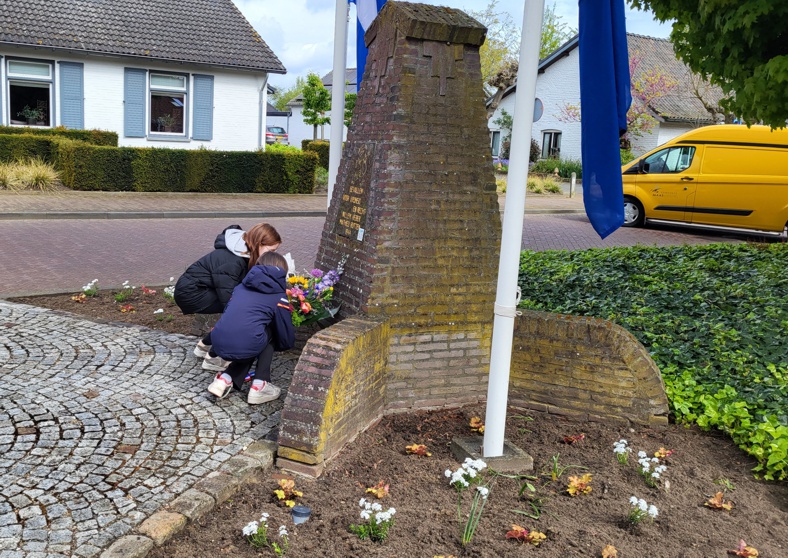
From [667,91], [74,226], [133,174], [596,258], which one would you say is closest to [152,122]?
[133,174]

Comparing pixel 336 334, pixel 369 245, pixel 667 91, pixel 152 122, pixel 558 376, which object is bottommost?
pixel 558 376

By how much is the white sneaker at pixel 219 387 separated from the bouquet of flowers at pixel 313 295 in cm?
76

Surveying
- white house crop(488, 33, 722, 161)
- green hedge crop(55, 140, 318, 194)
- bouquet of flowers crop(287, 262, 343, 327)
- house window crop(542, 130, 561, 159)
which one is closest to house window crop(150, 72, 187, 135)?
green hedge crop(55, 140, 318, 194)

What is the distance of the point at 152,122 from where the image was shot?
77.4 ft

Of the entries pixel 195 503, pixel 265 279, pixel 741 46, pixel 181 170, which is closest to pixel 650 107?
pixel 181 170

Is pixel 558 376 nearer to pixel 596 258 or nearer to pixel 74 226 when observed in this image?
pixel 596 258

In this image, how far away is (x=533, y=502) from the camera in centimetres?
414

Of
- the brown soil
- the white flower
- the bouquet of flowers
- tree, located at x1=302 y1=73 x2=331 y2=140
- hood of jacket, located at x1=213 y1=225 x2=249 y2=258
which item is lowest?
the brown soil

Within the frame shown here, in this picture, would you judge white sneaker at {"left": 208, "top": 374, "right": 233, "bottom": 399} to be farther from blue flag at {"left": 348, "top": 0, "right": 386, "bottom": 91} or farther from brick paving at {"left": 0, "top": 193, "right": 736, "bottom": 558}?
blue flag at {"left": 348, "top": 0, "right": 386, "bottom": 91}

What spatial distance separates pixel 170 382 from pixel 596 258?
6462 mm

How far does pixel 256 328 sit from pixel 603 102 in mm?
2744

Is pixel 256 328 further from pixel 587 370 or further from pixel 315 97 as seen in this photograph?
pixel 315 97

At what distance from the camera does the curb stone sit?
3.45 metres

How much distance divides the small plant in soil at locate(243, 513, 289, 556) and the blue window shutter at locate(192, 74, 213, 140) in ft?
71.8
